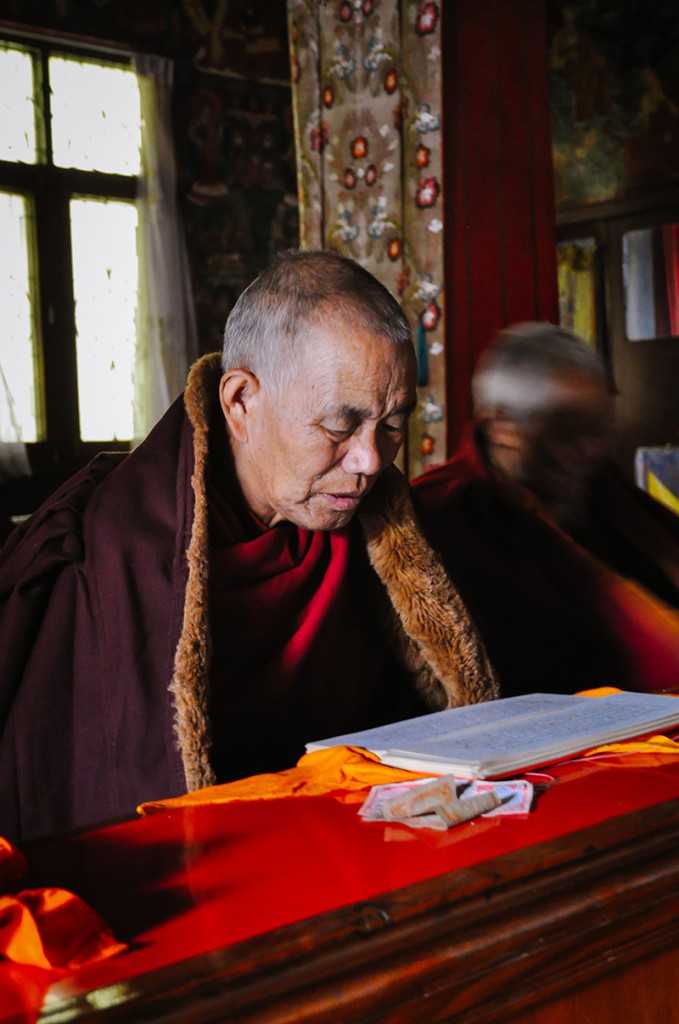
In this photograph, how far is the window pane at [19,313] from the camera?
20.0 feet

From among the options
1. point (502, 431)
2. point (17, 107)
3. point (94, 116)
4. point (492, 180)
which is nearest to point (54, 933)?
point (502, 431)

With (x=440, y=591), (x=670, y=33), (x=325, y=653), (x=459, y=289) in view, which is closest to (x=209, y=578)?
(x=325, y=653)

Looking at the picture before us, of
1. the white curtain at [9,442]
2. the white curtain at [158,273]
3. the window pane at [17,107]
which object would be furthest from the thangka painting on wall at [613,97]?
the white curtain at [9,442]

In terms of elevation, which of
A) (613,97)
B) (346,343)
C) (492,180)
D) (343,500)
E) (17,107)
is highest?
(613,97)

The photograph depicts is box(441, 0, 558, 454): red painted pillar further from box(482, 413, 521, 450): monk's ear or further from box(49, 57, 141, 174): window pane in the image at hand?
box(49, 57, 141, 174): window pane

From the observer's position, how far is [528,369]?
323 cm

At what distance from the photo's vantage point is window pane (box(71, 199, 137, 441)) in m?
6.35

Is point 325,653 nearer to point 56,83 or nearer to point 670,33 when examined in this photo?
point 56,83

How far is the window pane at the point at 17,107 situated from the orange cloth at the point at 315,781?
5372 mm

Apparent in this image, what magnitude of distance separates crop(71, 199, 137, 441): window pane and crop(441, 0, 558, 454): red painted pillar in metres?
2.73

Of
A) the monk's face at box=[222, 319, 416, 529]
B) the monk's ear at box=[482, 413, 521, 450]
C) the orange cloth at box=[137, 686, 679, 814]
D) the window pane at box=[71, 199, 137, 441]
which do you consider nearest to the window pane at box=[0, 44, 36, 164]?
the window pane at box=[71, 199, 137, 441]

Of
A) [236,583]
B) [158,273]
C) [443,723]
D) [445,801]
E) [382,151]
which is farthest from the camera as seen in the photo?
[158,273]

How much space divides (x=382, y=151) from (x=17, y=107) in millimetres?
2685

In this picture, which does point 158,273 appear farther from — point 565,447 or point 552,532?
point 552,532
